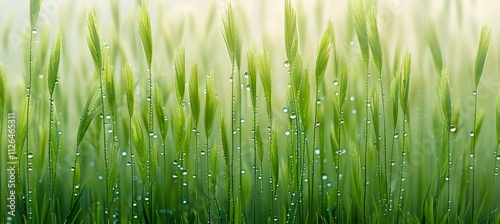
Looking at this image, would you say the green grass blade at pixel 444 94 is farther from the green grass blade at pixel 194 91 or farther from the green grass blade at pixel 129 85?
the green grass blade at pixel 129 85

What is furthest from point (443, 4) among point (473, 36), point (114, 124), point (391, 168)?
point (114, 124)

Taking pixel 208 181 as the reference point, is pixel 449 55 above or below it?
above

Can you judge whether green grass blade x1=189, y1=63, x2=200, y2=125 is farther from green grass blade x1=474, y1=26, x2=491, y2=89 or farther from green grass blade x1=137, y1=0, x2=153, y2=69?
green grass blade x1=474, y1=26, x2=491, y2=89

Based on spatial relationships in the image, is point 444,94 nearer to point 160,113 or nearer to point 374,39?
point 374,39

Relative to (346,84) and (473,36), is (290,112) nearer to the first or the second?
(346,84)

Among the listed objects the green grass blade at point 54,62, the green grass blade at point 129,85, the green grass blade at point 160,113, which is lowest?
the green grass blade at point 160,113

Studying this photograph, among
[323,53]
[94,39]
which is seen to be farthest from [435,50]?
[94,39]

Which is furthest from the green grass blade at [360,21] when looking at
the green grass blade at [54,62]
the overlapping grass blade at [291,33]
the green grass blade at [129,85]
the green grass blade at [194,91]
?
the green grass blade at [54,62]

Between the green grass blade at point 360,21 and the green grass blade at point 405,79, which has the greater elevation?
the green grass blade at point 360,21
